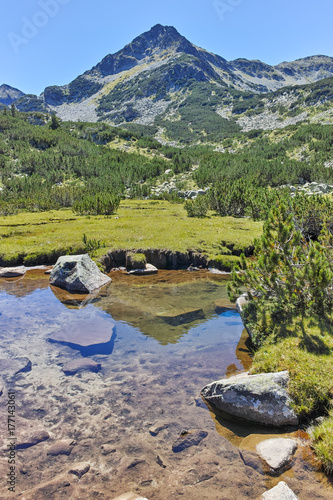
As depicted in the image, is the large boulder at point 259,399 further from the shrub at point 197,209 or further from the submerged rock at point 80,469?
the shrub at point 197,209

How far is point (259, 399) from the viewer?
23.5 ft

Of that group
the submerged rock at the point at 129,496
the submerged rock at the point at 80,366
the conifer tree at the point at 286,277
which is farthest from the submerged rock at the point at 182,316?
the submerged rock at the point at 129,496

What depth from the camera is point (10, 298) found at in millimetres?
17094

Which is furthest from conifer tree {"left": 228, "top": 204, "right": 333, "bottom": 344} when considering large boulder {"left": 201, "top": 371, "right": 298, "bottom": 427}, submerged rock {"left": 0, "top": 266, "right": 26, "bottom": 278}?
submerged rock {"left": 0, "top": 266, "right": 26, "bottom": 278}

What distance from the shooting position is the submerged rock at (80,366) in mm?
9555

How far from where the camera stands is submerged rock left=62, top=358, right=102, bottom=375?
9.55 metres

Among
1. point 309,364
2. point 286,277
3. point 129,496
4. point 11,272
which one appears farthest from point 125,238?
point 129,496

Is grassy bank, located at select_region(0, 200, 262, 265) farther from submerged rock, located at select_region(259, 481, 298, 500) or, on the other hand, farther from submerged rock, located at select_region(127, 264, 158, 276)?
submerged rock, located at select_region(259, 481, 298, 500)

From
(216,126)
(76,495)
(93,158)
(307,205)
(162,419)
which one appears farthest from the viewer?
(216,126)

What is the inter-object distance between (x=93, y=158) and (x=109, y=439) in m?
94.9

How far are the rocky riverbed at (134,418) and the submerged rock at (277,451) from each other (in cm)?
11

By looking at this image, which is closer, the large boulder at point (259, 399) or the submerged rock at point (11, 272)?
the large boulder at point (259, 399)

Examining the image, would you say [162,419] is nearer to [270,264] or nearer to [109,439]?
[109,439]

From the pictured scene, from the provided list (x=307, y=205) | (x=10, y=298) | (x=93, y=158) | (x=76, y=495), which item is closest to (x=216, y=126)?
(x=93, y=158)
